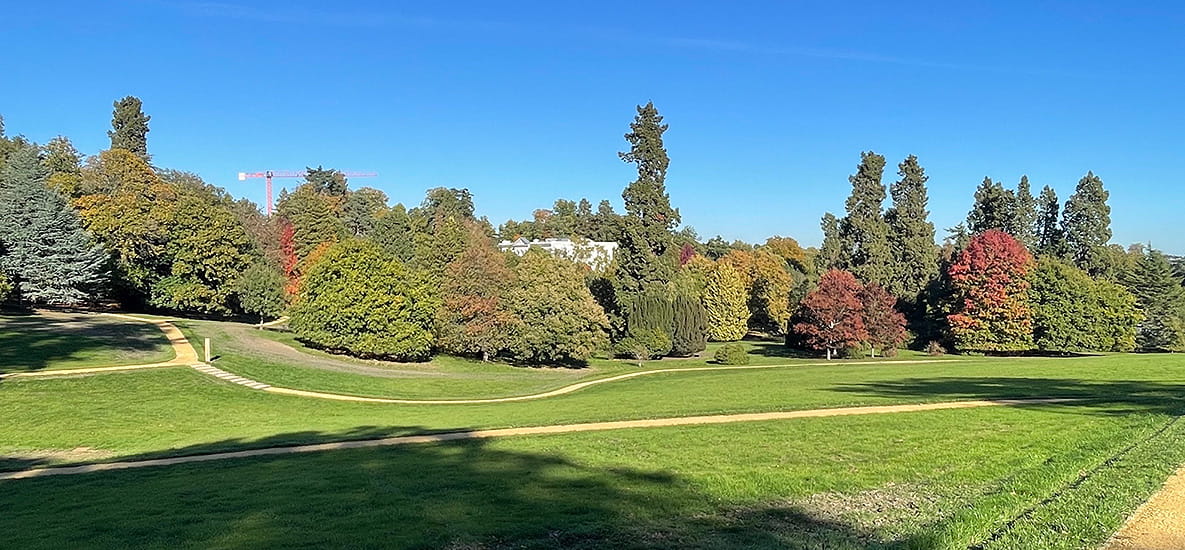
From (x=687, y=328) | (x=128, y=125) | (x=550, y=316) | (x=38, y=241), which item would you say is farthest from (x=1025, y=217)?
(x=128, y=125)

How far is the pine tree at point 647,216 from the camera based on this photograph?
4753 centimetres

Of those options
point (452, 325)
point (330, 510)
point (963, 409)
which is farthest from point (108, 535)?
point (452, 325)

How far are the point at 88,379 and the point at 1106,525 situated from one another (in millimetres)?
26413

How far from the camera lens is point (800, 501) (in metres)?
8.34

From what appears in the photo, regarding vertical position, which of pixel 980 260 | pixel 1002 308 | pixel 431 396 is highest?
pixel 980 260

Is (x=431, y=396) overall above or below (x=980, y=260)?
below

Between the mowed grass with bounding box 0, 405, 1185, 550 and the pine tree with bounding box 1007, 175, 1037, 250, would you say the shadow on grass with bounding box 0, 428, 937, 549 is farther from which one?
the pine tree with bounding box 1007, 175, 1037, 250

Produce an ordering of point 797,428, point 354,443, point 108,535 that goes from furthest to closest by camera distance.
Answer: point 354,443, point 797,428, point 108,535

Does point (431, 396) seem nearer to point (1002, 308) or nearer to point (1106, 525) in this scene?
point (1106, 525)

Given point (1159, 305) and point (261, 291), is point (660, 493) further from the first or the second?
point (1159, 305)

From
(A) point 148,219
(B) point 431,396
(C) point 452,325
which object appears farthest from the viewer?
(A) point 148,219

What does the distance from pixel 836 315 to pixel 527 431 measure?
1435 inches

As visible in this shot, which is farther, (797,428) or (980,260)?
(980,260)

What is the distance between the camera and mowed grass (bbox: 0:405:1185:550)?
23.4 ft
